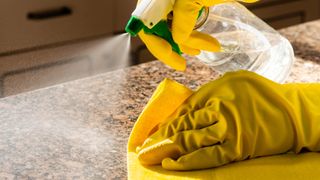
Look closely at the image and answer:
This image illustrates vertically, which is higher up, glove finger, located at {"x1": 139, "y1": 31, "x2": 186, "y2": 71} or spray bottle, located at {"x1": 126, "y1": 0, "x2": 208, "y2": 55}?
spray bottle, located at {"x1": 126, "y1": 0, "x2": 208, "y2": 55}

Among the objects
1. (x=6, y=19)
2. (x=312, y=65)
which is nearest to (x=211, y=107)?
(x=312, y=65)

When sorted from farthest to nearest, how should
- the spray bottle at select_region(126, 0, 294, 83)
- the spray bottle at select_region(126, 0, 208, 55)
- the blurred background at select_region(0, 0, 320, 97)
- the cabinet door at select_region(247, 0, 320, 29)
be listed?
the cabinet door at select_region(247, 0, 320, 29) → the blurred background at select_region(0, 0, 320, 97) → the spray bottle at select_region(126, 0, 294, 83) → the spray bottle at select_region(126, 0, 208, 55)

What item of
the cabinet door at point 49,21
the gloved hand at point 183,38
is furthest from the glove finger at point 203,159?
the cabinet door at point 49,21

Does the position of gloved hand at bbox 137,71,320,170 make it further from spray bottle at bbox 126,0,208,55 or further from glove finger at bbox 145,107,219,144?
spray bottle at bbox 126,0,208,55

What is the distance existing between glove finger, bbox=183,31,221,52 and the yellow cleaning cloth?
6 centimetres

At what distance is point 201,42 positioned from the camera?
85cm

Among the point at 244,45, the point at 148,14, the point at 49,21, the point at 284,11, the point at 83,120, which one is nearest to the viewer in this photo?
the point at 148,14

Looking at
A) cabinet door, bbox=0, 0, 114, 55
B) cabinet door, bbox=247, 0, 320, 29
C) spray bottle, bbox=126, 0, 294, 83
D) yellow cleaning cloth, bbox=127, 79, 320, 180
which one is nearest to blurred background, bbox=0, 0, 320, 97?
cabinet door, bbox=0, 0, 114, 55

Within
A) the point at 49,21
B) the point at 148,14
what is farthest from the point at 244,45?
the point at 49,21

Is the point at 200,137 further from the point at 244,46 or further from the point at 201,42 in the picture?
the point at 244,46

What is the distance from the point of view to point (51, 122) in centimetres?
97

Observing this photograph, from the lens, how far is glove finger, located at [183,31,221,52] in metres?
0.84

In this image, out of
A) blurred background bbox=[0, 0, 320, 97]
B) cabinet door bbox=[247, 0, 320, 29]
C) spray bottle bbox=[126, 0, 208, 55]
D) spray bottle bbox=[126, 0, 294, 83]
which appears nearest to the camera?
spray bottle bbox=[126, 0, 208, 55]

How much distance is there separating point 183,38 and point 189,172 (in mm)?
172
